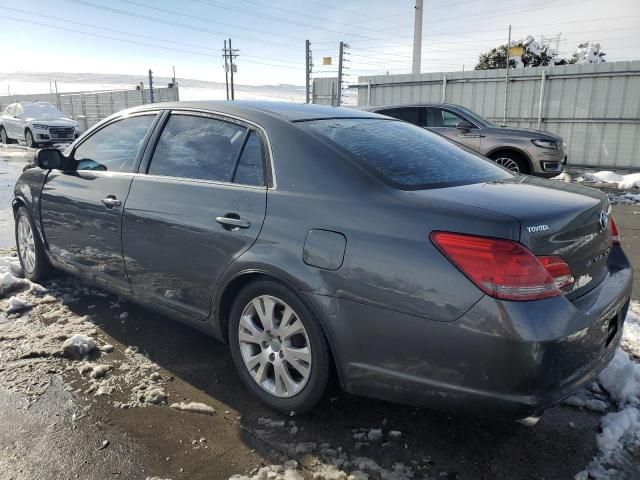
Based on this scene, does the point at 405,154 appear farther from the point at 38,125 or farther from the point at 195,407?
the point at 38,125

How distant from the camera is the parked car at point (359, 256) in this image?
6.72ft

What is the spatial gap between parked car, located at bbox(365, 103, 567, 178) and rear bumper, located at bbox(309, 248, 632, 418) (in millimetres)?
7513

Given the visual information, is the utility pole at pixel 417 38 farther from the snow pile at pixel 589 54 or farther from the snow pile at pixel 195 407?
the snow pile at pixel 195 407

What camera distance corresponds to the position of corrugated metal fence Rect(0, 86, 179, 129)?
24736 millimetres

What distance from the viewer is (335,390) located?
2.68m

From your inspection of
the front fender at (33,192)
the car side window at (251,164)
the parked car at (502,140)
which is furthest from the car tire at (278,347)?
the parked car at (502,140)

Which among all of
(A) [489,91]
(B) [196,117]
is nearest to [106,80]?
(A) [489,91]

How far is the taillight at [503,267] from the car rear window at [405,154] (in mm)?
486

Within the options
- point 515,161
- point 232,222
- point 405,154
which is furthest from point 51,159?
point 515,161

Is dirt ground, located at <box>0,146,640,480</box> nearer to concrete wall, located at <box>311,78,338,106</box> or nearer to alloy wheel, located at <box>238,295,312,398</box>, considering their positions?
alloy wheel, located at <box>238,295,312,398</box>

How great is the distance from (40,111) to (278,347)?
2125 centimetres

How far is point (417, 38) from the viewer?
984 inches

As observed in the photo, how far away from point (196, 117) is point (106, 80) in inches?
4111

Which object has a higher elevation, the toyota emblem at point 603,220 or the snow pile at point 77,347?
the toyota emblem at point 603,220
